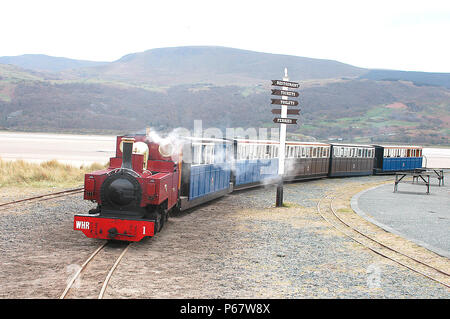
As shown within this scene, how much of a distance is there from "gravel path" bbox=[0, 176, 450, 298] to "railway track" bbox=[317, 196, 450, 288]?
26 cm

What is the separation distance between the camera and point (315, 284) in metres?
8.28

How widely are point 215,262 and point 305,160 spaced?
2065 centimetres

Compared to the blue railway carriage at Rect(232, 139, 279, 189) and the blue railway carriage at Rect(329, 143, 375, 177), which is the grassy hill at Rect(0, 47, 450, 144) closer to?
the blue railway carriage at Rect(329, 143, 375, 177)

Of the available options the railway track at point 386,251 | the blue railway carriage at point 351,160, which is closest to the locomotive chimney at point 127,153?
the railway track at point 386,251

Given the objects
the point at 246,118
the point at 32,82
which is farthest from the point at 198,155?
the point at 32,82

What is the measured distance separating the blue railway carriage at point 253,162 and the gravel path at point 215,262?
659 cm

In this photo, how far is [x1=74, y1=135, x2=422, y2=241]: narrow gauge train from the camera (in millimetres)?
9953

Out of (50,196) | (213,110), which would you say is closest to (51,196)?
(50,196)

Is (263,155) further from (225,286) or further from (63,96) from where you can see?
(63,96)

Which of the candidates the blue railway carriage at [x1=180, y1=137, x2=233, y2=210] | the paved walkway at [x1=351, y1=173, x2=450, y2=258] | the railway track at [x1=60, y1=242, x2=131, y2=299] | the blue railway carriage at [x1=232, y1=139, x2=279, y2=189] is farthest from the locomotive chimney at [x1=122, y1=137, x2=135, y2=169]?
the blue railway carriage at [x1=232, y1=139, x2=279, y2=189]

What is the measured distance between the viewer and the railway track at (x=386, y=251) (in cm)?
916

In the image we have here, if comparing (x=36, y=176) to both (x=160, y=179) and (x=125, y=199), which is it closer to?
(x=125, y=199)

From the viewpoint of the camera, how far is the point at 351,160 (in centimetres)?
3525

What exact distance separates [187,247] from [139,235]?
1.33 m
